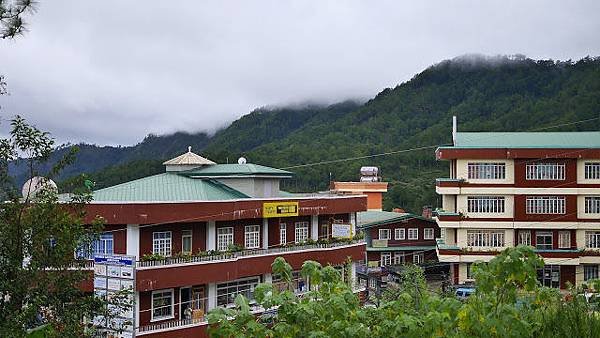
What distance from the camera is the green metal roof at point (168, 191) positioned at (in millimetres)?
21984

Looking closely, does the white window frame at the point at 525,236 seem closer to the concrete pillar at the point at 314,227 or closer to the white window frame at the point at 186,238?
the concrete pillar at the point at 314,227

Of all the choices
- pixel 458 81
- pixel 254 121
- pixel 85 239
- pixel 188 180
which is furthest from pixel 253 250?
pixel 254 121

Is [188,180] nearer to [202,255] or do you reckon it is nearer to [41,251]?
[202,255]

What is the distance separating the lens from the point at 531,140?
3425cm

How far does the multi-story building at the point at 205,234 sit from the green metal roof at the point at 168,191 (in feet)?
0.11

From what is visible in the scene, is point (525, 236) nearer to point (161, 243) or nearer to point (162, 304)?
point (161, 243)

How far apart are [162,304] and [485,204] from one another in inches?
754

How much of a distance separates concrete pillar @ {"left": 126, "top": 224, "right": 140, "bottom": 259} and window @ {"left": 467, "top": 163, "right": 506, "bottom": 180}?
19.1m

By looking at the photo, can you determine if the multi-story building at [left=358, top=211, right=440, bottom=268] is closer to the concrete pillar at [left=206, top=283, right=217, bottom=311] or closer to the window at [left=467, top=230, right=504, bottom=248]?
the window at [left=467, top=230, right=504, bottom=248]

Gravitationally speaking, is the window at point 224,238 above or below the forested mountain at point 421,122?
below

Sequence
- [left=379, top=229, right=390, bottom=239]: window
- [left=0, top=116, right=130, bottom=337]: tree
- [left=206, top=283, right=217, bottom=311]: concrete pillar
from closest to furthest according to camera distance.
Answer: [left=0, top=116, right=130, bottom=337]: tree → [left=206, top=283, right=217, bottom=311]: concrete pillar → [left=379, top=229, right=390, bottom=239]: window

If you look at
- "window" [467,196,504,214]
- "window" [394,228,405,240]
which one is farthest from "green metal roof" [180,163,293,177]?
"window" [394,228,405,240]

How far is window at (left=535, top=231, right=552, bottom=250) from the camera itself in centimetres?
3381

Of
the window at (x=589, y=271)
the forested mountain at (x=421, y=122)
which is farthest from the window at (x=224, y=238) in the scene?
the forested mountain at (x=421, y=122)
